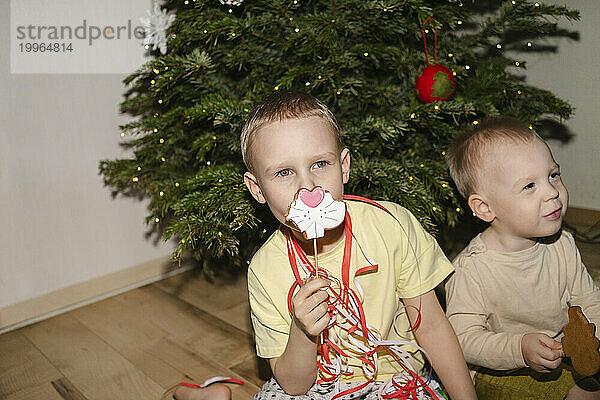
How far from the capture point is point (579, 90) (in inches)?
72.6

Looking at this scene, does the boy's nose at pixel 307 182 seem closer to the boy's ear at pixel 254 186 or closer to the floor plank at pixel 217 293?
the boy's ear at pixel 254 186

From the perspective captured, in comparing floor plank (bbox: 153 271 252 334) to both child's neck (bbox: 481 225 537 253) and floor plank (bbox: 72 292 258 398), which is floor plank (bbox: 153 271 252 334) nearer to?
floor plank (bbox: 72 292 258 398)

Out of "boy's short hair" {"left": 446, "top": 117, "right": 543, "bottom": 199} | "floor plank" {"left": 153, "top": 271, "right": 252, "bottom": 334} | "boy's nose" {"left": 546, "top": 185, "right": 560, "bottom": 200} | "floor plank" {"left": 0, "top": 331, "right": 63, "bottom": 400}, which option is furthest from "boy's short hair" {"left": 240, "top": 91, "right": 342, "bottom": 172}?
"floor plank" {"left": 0, "top": 331, "right": 63, "bottom": 400}

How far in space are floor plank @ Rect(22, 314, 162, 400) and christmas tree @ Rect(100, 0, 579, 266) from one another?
0.40 meters

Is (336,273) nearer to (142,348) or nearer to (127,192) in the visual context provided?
(142,348)

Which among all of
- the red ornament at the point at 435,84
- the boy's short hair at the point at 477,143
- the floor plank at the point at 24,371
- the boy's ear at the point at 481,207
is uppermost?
the red ornament at the point at 435,84

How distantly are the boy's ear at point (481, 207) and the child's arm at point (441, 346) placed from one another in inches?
9.4

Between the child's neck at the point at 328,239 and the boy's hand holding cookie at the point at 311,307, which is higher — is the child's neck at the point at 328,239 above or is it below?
above

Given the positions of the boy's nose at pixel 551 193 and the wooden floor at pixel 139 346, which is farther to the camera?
the wooden floor at pixel 139 346

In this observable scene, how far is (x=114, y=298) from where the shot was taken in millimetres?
2082

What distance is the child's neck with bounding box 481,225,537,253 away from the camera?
Result: 1.27 m

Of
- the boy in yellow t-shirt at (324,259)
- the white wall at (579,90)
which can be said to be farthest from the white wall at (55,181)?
the white wall at (579,90)

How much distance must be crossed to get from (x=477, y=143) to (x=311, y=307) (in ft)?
1.96

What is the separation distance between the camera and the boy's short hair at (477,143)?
1252 millimetres
